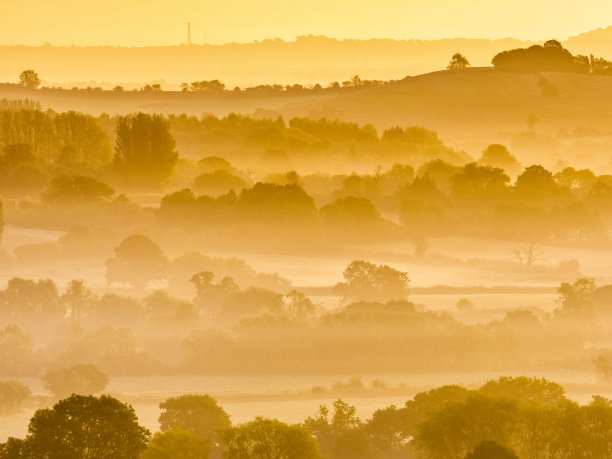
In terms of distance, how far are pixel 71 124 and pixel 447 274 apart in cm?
8873

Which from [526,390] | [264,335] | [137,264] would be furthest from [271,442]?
[137,264]

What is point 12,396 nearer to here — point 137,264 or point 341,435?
point 341,435

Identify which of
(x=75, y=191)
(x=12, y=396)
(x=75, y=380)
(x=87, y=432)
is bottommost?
(x=87, y=432)

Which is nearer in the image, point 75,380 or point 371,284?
point 75,380

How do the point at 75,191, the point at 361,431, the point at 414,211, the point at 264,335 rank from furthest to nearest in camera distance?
the point at 75,191 → the point at 414,211 → the point at 264,335 → the point at 361,431

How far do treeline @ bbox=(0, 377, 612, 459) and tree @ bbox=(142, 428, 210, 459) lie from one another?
42mm

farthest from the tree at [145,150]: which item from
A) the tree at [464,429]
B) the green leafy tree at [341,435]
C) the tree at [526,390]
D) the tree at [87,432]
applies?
the tree at [87,432]

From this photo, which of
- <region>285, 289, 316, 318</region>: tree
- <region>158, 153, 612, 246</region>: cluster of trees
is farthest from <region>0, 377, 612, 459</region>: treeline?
<region>158, 153, 612, 246</region>: cluster of trees

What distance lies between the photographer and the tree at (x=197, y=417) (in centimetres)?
5894

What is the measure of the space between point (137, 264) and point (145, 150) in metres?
69.4

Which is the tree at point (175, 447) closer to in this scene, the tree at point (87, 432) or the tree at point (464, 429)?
the tree at point (87, 432)

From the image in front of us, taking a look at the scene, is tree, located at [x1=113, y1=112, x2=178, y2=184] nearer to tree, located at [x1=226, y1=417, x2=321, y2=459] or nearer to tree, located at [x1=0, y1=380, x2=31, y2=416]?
tree, located at [x1=0, y1=380, x2=31, y2=416]

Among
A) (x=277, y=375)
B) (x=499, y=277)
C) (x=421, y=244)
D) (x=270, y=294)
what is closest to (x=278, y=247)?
(x=421, y=244)

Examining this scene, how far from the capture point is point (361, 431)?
2383 inches
